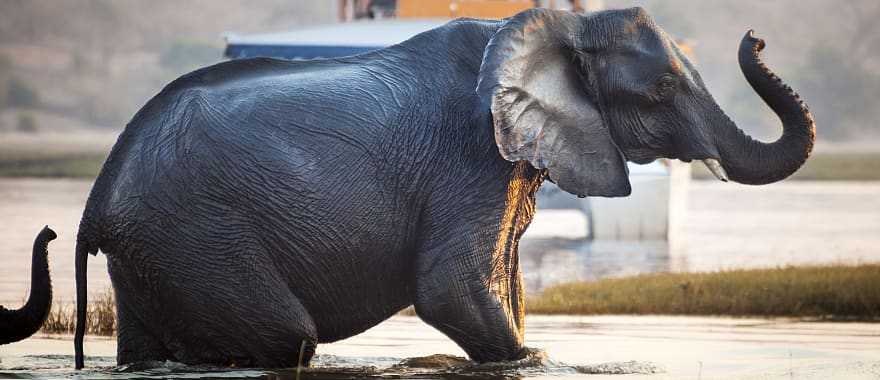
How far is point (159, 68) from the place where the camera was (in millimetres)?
110625

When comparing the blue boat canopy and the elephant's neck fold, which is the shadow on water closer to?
the elephant's neck fold

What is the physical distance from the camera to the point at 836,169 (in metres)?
76.6

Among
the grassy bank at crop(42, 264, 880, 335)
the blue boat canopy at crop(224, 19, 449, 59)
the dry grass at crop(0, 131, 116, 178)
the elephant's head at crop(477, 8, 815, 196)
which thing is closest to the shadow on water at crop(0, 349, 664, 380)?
the elephant's head at crop(477, 8, 815, 196)

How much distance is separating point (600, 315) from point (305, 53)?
1068cm

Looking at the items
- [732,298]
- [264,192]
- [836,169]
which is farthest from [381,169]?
[836,169]

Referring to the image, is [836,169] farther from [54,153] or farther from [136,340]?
[136,340]

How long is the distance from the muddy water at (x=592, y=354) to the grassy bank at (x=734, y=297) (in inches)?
27.2

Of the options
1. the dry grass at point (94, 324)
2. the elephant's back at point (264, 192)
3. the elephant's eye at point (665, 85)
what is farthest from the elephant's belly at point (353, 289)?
the dry grass at point (94, 324)

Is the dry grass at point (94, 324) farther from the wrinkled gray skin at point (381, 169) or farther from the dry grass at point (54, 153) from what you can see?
the dry grass at point (54, 153)

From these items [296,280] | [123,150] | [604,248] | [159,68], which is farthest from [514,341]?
[159,68]

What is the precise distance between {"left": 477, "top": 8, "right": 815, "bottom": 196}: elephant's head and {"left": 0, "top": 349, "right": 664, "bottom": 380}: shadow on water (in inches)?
35.0

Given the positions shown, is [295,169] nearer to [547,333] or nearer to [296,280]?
[296,280]

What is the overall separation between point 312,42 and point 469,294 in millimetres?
15583

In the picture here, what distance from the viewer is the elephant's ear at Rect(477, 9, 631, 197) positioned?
332 inches
